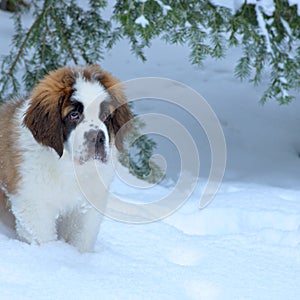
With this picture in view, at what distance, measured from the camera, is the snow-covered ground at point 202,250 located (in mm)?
3082

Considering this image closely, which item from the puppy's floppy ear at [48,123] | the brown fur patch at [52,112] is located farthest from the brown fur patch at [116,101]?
the puppy's floppy ear at [48,123]

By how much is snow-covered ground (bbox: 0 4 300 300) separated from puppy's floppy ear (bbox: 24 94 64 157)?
1.76 ft

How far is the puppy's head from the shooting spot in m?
3.26

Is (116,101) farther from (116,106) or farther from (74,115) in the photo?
(74,115)

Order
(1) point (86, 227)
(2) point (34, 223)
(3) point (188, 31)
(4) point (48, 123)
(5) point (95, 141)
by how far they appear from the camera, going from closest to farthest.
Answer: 1. (5) point (95, 141)
2. (4) point (48, 123)
3. (2) point (34, 223)
4. (1) point (86, 227)
5. (3) point (188, 31)

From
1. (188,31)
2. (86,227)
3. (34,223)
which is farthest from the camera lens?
(188,31)

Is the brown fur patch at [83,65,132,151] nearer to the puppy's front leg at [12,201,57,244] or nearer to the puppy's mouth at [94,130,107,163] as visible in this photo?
the puppy's mouth at [94,130,107,163]

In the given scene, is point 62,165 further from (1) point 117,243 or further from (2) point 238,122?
(2) point 238,122

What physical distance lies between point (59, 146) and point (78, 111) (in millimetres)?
210

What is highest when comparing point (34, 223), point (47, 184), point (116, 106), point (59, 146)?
point (116, 106)

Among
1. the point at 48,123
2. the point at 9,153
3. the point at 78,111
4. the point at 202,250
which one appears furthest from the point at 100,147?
the point at 202,250

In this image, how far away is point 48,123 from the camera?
3361 mm

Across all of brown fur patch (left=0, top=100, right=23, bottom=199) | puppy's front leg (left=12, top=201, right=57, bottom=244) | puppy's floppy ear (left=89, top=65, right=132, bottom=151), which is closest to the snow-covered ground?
puppy's front leg (left=12, top=201, right=57, bottom=244)

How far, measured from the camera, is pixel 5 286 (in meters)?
2.88
